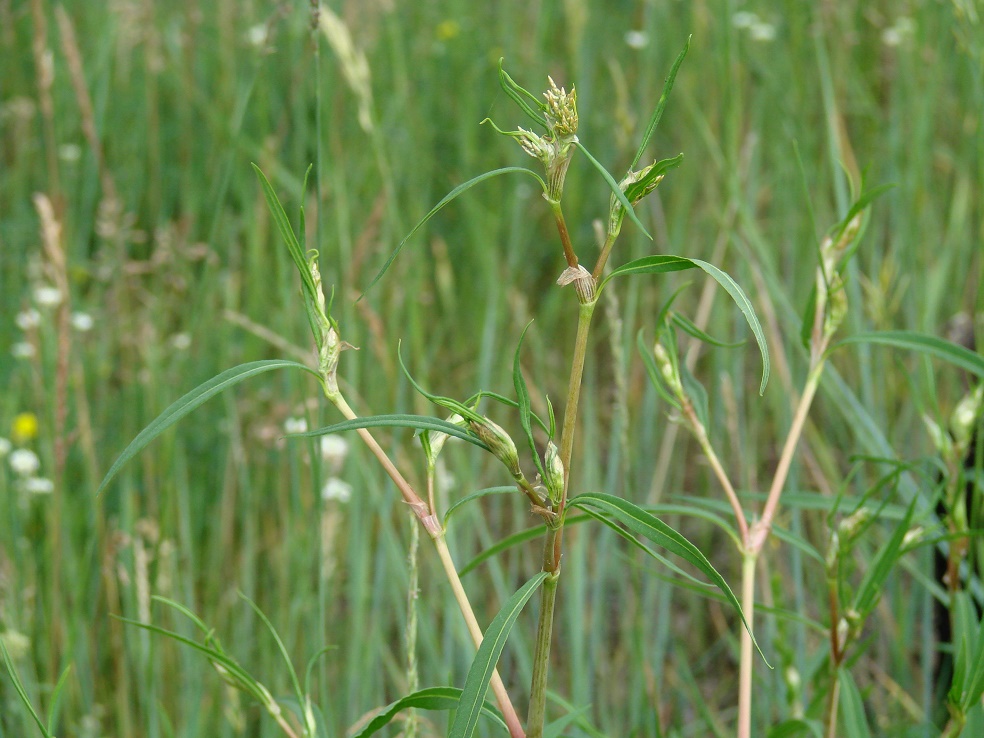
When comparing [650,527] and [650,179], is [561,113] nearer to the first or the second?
[650,179]

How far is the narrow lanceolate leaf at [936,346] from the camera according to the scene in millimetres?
648

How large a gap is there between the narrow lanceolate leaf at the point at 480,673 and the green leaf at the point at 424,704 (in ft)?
0.29

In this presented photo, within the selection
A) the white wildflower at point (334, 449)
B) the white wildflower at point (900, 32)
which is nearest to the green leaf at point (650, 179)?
the white wildflower at point (334, 449)

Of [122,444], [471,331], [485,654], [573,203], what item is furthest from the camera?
[573,203]

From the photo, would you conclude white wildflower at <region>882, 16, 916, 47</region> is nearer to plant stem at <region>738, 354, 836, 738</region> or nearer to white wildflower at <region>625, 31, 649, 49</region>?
white wildflower at <region>625, 31, 649, 49</region>

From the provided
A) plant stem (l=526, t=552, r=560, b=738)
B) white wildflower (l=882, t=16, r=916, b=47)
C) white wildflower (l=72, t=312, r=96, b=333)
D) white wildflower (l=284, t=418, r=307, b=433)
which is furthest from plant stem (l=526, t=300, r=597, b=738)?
white wildflower (l=882, t=16, r=916, b=47)

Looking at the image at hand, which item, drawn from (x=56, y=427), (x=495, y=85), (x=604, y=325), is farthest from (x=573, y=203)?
(x=56, y=427)

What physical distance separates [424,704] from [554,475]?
A: 0.70ft

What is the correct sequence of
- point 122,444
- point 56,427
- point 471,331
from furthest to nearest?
1. point 471,331
2. point 122,444
3. point 56,427

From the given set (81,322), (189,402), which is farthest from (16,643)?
(189,402)

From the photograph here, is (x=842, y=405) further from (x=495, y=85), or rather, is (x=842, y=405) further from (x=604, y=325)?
(x=495, y=85)

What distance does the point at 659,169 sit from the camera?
526 mm

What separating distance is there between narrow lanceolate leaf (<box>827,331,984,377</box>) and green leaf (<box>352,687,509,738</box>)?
0.38 metres

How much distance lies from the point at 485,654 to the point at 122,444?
4.83ft
